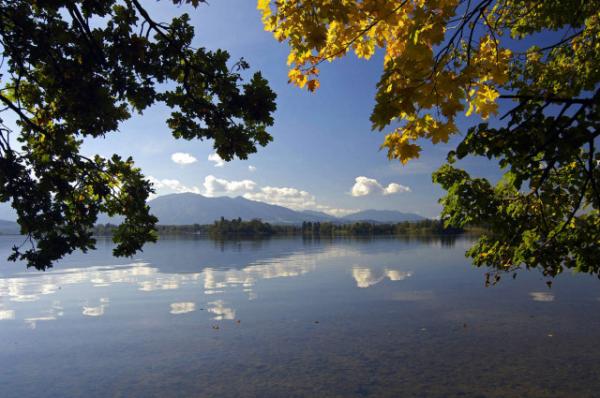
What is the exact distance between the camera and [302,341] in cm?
1681

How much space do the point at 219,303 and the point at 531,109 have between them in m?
23.8

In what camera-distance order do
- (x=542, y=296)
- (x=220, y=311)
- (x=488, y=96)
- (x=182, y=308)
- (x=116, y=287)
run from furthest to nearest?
1. (x=116, y=287)
2. (x=542, y=296)
3. (x=182, y=308)
4. (x=220, y=311)
5. (x=488, y=96)

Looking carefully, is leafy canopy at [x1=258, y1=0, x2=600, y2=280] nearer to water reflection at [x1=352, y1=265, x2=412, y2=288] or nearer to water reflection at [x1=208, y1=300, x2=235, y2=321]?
water reflection at [x1=208, y1=300, x2=235, y2=321]

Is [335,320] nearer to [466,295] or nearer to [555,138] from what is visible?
[466,295]

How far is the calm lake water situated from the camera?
12.3 metres

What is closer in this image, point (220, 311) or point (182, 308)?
point (220, 311)

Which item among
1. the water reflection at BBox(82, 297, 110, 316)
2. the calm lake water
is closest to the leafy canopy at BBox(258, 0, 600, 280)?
the calm lake water

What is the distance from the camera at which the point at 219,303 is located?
82.1 ft

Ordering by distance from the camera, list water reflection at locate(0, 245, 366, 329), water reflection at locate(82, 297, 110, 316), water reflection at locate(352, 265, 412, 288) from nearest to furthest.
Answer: water reflection at locate(82, 297, 110, 316) → water reflection at locate(0, 245, 366, 329) → water reflection at locate(352, 265, 412, 288)

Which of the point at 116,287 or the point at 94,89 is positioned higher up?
the point at 94,89

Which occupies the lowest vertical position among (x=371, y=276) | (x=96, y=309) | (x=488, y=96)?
(x=96, y=309)

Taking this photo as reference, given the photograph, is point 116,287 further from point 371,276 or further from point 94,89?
point 94,89

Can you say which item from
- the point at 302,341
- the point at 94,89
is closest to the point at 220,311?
the point at 302,341

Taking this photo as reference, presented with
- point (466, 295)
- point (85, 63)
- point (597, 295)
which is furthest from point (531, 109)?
point (597, 295)
